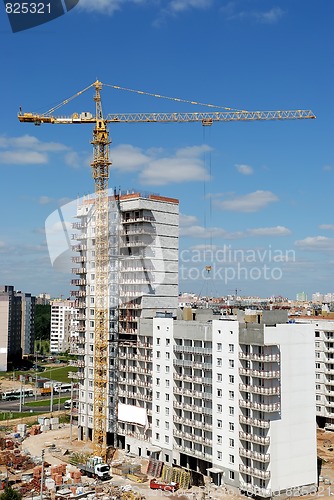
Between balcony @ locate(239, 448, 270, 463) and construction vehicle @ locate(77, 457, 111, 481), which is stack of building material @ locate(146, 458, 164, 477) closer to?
construction vehicle @ locate(77, 457, 111, 481)

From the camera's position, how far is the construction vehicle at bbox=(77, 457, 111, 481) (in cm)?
5599

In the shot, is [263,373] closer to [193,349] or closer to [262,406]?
[262,406]

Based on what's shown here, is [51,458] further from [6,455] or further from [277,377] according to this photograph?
[277,377]

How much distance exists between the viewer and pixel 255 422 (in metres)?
47.8

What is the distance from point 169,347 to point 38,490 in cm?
1891

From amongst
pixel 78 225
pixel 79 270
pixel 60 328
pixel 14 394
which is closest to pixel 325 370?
pixel 79 270

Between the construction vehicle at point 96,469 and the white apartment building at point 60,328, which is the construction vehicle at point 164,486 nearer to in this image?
the construction vehicle at point 96,469

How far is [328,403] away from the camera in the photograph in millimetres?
73812

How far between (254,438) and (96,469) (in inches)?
712

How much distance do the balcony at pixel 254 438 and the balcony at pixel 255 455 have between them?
978 millimetres

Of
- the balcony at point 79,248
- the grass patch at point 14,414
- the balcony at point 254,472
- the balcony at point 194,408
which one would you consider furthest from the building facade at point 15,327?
the balcony at point 254,472

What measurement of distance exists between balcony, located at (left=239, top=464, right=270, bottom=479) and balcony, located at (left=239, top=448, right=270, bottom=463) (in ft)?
3.33

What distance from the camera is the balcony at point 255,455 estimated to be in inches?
1841

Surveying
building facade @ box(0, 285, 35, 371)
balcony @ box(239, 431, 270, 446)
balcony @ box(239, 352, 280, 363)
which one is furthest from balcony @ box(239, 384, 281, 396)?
building facade @ box(0, 285, 35, 371)
